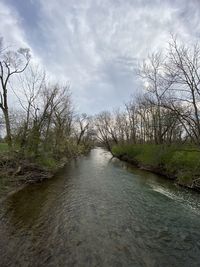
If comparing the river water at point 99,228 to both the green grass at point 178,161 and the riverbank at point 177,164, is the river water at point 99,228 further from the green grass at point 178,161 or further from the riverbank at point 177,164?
the green grass at point 178,161

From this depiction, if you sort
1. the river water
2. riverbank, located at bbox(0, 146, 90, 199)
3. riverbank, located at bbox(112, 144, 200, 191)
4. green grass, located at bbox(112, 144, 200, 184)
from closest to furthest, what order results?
the river water
riverbank, located at bbox(0, 146, 90, 199)
riverbank, located at bbox(112, 144, 200, 191)
green grass, located at bbox(112, 144, 200, 184)

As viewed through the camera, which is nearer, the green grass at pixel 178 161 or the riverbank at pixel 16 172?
the riverbank at pixel 16 172

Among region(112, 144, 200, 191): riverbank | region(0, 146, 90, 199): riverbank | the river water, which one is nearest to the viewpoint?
the river water

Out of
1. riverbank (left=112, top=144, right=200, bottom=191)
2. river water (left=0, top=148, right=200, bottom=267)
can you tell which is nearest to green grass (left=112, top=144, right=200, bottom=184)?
riverbank (left=112, top=144, right=200, bottom=191)

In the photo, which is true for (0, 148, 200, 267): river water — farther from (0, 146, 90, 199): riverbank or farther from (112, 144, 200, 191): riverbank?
(112, 144, 200, 191): riverbank

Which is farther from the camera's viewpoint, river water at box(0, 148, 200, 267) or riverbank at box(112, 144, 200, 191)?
riverbank at box(112, 144, 200, 191)

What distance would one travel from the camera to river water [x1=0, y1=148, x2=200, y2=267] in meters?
5.39

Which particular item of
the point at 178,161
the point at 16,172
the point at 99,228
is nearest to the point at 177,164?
the point at 178,161

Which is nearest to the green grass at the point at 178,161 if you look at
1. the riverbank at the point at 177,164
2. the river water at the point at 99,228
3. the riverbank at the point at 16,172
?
the riverbank at the point at 177,164

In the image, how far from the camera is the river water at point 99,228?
5.39 metres

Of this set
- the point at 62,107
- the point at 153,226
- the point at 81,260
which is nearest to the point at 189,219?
the point at 153,226

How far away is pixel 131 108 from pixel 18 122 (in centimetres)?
2684

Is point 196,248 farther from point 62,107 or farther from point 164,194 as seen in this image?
point 62,107

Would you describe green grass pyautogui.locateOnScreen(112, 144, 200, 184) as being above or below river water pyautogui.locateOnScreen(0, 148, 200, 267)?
above
